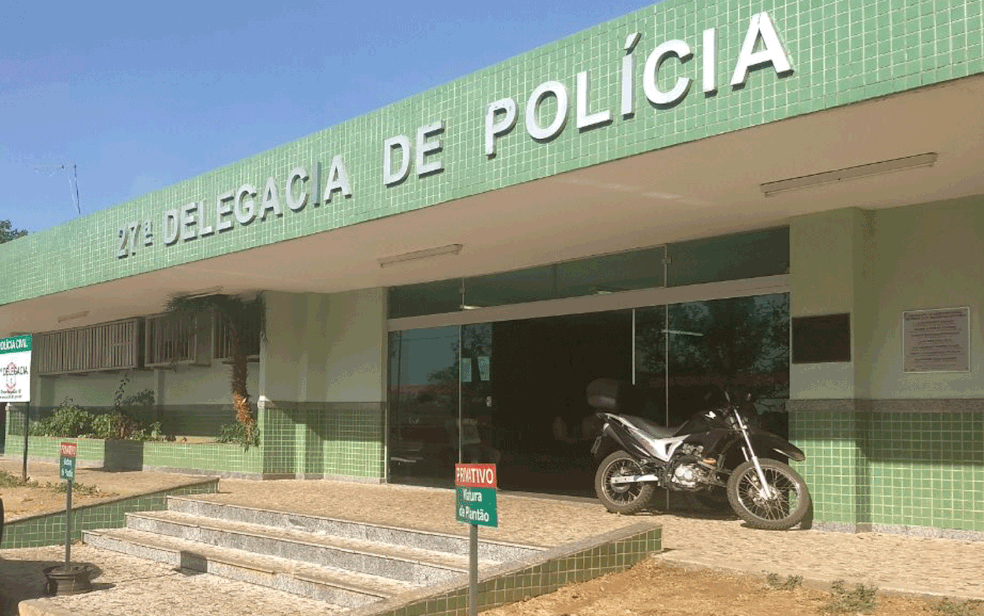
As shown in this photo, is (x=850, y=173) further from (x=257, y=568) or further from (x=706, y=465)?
(x=257, y=568)

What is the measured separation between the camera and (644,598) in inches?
256

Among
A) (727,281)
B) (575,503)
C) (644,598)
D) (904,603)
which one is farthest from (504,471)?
(904,603)

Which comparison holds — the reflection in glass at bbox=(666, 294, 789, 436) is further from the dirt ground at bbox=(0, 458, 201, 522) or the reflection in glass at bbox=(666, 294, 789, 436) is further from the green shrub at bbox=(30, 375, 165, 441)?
the green shrub at bbox=(30, 375, 165, 441)

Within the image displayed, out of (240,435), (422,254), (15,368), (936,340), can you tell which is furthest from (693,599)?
(240,435)

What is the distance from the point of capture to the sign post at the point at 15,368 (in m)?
11.8

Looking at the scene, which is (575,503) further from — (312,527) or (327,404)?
(327,404)

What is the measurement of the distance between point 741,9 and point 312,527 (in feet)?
21.2

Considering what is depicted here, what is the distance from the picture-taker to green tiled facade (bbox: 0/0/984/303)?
6.00 meters

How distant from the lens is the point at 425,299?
1408cm

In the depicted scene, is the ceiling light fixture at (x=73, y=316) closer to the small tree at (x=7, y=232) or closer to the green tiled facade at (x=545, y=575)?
the green tiled facade at (x=545, y=575)

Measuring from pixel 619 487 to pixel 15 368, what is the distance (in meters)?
7.33

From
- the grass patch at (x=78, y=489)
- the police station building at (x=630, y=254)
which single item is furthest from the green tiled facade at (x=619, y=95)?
the grass patch at (x=78, y=489)

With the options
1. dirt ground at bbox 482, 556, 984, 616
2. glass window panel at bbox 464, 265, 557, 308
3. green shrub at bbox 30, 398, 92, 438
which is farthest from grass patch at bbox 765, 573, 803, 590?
green shrub at bbox 30, 398, 92, 438

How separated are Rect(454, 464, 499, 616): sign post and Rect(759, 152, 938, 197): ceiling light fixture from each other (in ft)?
13.4
